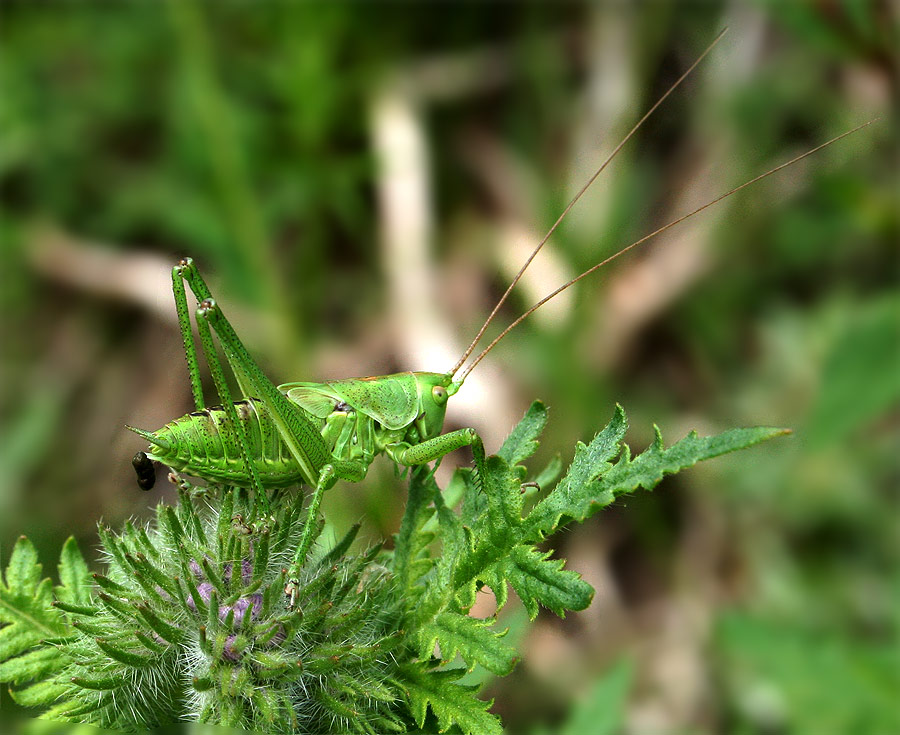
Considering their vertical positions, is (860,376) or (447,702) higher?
(860,376)

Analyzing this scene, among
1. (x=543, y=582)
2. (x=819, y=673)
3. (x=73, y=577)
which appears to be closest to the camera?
(x=543, y=582)

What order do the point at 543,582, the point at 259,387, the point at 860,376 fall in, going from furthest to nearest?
the point at 860,376, the point at 259,387, the point at 543,582

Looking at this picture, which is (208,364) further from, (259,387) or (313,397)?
(313,397)

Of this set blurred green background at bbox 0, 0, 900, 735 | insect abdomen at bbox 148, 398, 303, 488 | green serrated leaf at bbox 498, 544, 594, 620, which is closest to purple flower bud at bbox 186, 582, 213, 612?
insect abdomen at bbox 148, 398, 303, 488

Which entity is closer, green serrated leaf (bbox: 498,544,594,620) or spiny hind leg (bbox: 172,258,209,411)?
green serrated leaf (bbox: 498,544,594,620)

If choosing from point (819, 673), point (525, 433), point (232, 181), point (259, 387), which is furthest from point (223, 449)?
point (232, 181)

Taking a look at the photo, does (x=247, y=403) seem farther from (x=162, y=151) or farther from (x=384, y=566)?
(x=162, y=151)

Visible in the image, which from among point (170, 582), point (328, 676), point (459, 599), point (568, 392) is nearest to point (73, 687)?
point (170, 582)

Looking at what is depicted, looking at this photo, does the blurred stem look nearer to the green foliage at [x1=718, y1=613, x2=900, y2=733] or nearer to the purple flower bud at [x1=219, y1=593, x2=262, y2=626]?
the green foliage at [x1=718, y1=613, x2=900, y2=733]
